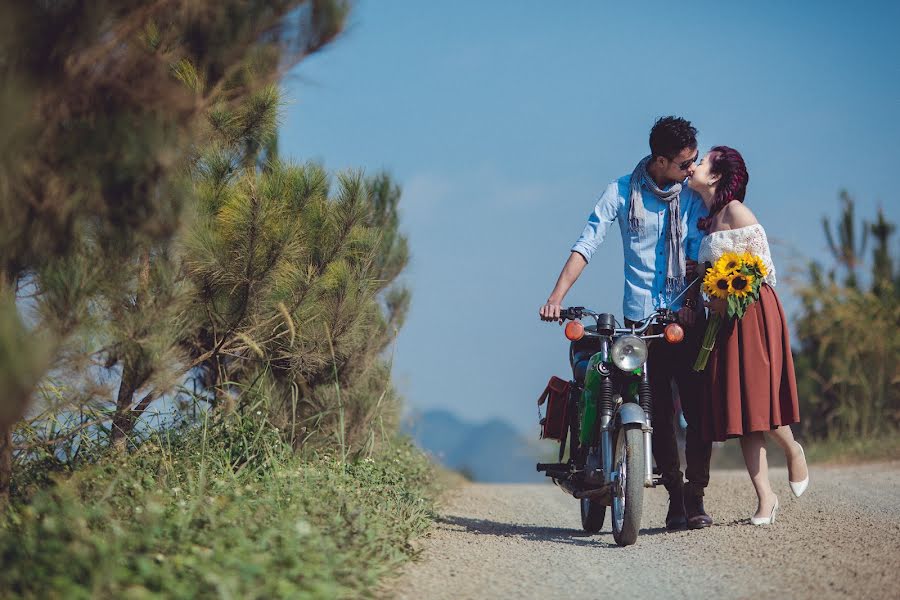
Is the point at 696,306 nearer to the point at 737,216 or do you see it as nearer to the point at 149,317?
the point at 737,216

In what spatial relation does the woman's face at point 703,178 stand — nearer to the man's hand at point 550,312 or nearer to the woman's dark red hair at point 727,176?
the woman's dark red hair at point 727,176

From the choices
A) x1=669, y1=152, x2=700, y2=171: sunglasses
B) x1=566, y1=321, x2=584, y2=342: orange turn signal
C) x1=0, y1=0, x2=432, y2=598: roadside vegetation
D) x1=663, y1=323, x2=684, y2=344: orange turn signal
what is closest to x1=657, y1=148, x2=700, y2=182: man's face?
x1=669, y1=152, x2=700, y2=171: sunglasses

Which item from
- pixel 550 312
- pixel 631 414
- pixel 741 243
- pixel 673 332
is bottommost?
pixel 631 414

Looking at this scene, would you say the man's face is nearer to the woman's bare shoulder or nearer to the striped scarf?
the striped scarf

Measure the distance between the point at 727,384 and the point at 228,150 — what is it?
119 inches

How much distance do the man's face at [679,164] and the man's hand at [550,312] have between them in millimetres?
982

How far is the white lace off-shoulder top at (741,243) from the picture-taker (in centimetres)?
554

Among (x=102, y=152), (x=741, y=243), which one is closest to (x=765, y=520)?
(x=741, y=243)

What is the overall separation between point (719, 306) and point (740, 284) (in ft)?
0.56

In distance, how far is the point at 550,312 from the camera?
527 cm

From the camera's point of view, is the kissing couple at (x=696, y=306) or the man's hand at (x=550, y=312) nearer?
the man's hand at (x=550, y=312)

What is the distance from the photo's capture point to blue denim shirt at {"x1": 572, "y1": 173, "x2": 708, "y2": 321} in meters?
5.61

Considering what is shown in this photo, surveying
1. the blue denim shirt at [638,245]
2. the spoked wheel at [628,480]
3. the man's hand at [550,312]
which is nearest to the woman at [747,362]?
the blue denim shirt at [638,245]

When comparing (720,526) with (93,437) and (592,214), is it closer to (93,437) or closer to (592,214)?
(592,214)
